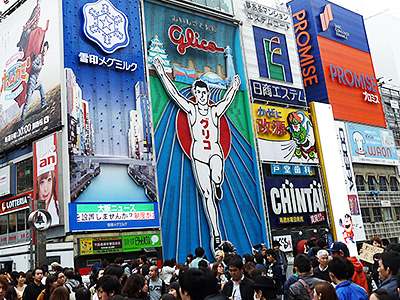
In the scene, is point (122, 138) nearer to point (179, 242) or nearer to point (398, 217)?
point (179, 242)

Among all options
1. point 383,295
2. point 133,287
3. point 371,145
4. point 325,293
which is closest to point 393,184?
point 371,145

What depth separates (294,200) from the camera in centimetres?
2891

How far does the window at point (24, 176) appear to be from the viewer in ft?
76.9

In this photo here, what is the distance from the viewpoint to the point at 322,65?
3584 centimetres

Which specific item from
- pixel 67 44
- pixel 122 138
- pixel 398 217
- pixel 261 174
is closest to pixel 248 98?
pixel 261 174

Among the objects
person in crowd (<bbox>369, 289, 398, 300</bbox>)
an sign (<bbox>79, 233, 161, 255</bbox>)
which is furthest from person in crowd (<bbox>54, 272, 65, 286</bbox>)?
an sign (<bbox>79, 233, 161, 255</bbox>)

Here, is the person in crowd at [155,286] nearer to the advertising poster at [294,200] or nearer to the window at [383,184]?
the advertising poster at [294,200]

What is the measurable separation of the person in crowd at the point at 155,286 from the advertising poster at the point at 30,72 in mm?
14472

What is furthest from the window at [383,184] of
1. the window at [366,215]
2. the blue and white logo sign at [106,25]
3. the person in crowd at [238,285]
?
the person in crowd at [238,285]

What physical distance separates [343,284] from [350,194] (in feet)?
95.6

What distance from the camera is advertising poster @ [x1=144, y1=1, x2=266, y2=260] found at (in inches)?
941

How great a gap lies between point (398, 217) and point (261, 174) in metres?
16.5

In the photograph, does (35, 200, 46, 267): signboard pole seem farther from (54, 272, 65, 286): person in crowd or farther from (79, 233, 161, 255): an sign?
(54, 272, 65, 286): person in crowd

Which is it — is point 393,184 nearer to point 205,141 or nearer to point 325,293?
point 205,141
